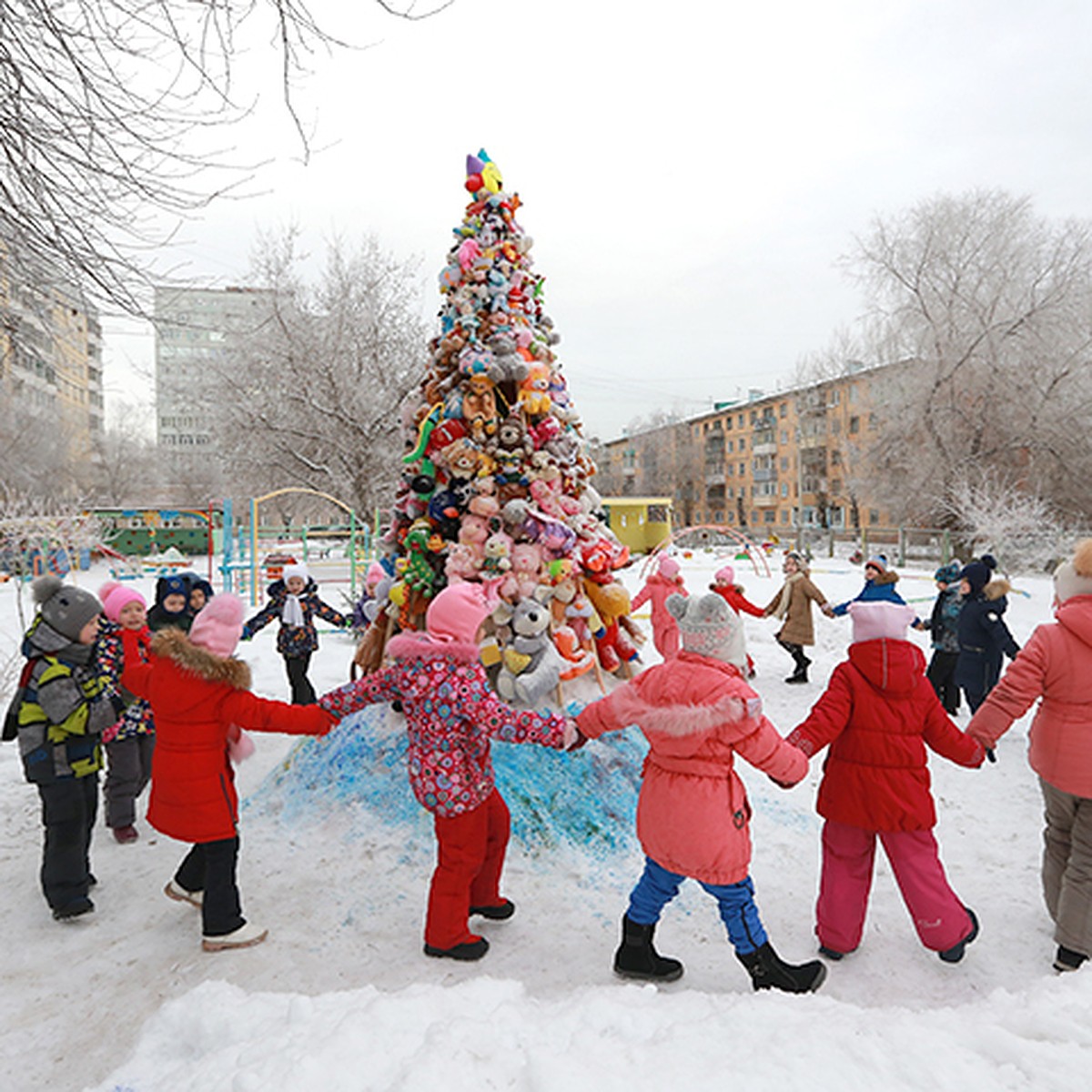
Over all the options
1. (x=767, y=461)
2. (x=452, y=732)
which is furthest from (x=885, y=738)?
(x=767, y=461)

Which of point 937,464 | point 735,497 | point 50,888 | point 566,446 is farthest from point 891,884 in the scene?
point 735,497

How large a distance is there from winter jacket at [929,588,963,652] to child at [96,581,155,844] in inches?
262

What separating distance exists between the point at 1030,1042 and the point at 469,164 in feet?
19.1

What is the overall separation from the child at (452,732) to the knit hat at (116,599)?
7.21ft

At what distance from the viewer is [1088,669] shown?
332 centimetres

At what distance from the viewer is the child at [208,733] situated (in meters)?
3.24

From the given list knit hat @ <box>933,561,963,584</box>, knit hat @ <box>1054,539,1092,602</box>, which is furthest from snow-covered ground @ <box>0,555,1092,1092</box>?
knit hat @ <box>933,561,963,584</box>

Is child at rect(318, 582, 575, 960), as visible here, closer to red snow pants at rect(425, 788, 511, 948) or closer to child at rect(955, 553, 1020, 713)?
red snow pants at rect(425, 788, 511, 948)

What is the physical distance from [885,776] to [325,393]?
60.7 feet

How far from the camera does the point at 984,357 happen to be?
23453 mm

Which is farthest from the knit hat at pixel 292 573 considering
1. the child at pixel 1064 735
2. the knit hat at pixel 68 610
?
the child at pixel 1064 735

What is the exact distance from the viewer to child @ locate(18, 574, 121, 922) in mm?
3607

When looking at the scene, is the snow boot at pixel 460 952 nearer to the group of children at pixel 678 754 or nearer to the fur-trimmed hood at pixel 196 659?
the group of children at pixel 678 754

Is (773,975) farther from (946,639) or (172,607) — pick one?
(946,639)
